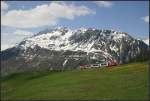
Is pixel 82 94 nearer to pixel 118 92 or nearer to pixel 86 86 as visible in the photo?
pixel 118 92

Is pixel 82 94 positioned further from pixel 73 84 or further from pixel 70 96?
pixel 73 84

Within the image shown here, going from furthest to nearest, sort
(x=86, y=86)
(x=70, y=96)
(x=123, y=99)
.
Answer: (x=86, y=86)
(x=70, y=96)
(x=123, y=99)

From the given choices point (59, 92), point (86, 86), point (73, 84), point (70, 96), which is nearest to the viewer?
point (70, 96)

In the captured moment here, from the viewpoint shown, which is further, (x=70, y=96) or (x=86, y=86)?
(x=86, y=86)

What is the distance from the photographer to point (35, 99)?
4734 centimetres

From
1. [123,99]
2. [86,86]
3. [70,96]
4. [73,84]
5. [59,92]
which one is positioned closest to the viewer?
[123,99]

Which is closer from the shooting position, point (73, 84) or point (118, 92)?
point (118, 92)

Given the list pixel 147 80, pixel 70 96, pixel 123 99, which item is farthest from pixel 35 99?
pixel 147 80

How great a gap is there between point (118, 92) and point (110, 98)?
4348mm

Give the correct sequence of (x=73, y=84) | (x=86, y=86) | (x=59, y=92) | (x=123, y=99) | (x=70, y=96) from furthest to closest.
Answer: (x=73, y=84), (x=86, y=86), (x=59, y=92), (x=70, y=96), (x=123, y=99)

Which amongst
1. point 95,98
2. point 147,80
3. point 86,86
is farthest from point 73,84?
point 95,98

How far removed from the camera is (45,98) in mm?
47312

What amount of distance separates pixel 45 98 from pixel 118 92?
898 centimetres

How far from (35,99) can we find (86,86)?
10257 mm
